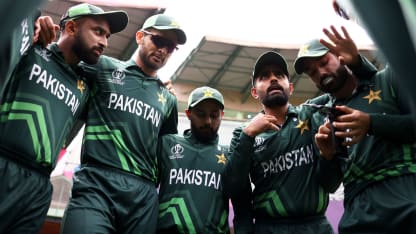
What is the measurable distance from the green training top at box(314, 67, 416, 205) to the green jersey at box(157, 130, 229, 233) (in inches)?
47.6

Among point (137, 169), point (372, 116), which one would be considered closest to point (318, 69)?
point (372, 116)

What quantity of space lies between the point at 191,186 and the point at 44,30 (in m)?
1.82

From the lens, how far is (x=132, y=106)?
154 inches

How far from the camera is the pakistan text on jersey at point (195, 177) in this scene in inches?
158

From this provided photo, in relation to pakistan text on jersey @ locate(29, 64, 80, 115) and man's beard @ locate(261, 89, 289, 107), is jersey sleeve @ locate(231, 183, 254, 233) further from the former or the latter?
pakistan text on jersey @ locate(29, 64, 80, 115)

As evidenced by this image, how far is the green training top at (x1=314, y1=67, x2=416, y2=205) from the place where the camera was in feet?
9.45

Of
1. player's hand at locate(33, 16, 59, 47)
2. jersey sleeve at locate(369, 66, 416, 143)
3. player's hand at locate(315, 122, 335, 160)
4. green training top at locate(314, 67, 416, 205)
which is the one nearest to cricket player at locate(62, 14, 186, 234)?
player's hand at locate(33, 16, 59, 47)

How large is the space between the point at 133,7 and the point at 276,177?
1105 cm

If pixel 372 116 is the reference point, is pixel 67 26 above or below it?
above

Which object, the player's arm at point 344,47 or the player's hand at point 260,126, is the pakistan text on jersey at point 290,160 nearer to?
the player's hand at point 260,126

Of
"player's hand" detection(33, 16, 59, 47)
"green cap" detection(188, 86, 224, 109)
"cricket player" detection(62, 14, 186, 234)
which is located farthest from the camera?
"green cap" detection(188, 86, 224, 109)

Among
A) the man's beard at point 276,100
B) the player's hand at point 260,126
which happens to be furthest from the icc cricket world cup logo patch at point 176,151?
the man's beard at point 276,100

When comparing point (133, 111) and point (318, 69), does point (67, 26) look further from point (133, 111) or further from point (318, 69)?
point (318, 69)

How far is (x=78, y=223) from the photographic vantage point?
3.30 m
